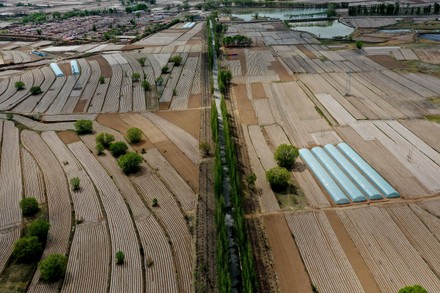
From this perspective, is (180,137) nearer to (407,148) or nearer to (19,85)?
(407,148)

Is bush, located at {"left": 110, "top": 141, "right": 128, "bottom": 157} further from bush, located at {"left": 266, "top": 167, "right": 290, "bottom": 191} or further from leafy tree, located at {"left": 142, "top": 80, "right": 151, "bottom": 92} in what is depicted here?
leafy tree, located at {"left": 142, "top": 80, "right": 151, "bottom": 92}

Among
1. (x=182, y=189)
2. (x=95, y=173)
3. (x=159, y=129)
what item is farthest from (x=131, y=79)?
(x=182, y=189)

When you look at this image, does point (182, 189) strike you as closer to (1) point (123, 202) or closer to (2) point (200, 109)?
(1) point (123, 202)

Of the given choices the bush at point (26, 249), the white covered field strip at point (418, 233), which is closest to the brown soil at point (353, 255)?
the white covered field strip at point (418, 233)

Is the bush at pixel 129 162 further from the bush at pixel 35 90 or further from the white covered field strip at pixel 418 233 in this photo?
the bush at pixel 35 90

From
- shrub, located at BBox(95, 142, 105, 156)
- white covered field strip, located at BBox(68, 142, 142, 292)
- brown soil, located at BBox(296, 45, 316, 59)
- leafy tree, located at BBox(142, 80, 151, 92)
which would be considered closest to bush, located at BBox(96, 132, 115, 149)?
shrub, located at BBox(95, 142, 105, 156)

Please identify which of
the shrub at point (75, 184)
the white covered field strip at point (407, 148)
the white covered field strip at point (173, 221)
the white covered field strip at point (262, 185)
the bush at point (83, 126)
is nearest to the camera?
the white covered field strip at point (173, 221)

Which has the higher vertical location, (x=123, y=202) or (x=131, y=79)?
(x=131, y=79)
